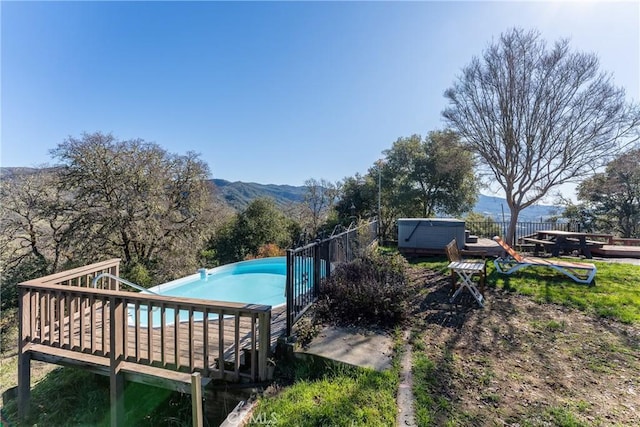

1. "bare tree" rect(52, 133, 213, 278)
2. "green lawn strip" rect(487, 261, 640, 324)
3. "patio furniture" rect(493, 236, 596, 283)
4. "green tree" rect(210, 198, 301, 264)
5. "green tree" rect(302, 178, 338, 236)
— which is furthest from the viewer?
"green tree" rect(302, 178, 338, 236)

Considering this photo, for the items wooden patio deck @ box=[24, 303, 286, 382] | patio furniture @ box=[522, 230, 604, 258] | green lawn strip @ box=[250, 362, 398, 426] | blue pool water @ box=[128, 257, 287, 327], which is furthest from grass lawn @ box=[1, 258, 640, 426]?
blue pool water @ box=[128, 257, 287, 327]

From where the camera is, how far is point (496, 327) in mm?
4090

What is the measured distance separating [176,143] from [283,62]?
20.1 feet

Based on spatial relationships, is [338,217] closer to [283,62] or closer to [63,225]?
[283,62]

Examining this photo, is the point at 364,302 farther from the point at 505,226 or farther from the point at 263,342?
the point at 505,226

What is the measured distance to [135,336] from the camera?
3141mm

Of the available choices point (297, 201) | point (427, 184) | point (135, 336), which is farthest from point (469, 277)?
point (297, 201)

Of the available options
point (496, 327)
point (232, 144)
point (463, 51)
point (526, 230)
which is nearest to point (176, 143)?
point (232, 144)

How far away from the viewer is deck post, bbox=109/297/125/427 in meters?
3.10

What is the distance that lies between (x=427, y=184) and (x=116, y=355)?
15.0 meters

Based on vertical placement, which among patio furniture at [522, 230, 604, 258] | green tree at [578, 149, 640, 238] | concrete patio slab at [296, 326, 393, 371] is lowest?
concrete patio slab at [296, 326, 393, 371]

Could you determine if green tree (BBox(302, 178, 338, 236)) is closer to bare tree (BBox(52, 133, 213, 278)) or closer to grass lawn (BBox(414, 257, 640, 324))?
bare tree (BBox(52, 133, 213, 278))

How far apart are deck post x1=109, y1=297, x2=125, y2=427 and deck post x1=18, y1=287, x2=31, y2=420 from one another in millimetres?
1446

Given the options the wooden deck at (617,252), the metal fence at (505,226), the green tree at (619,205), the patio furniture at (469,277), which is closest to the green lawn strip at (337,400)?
the patio furniture at (469,277)
